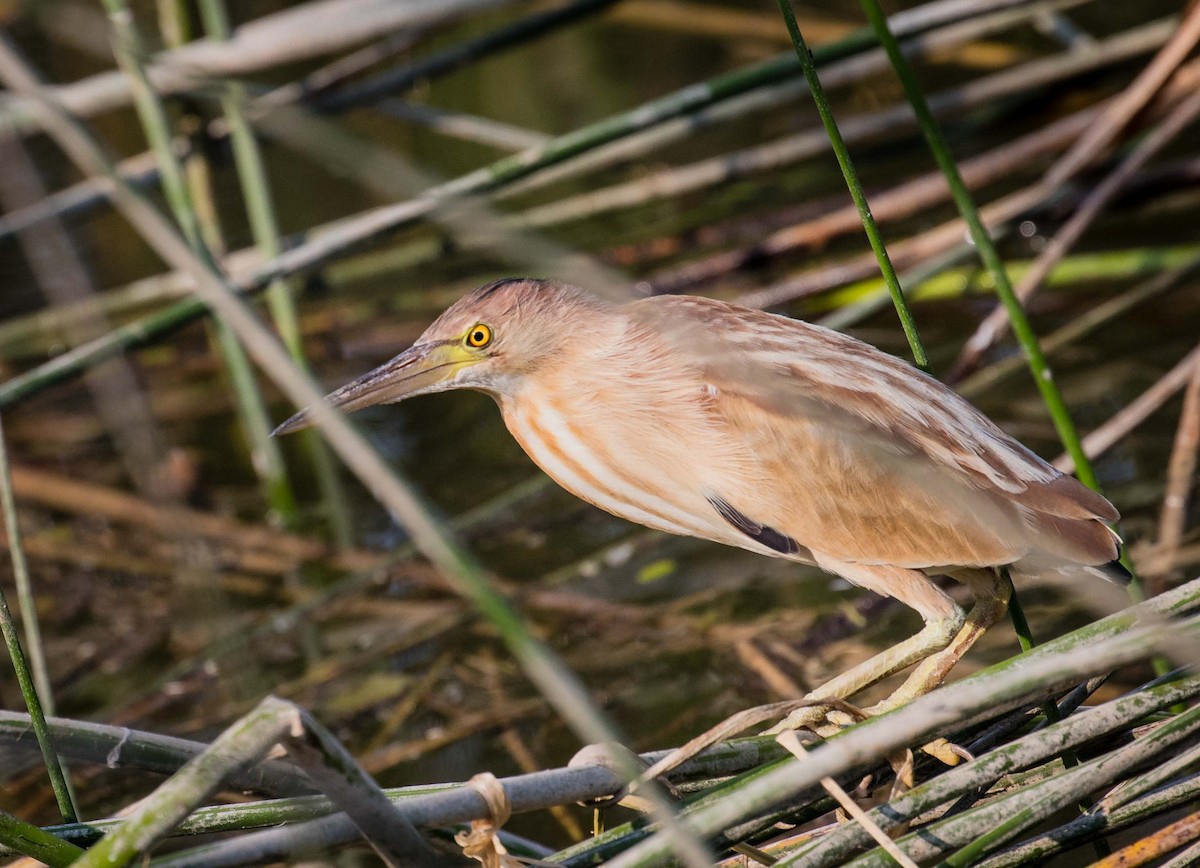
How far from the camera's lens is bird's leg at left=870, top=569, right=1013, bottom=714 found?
2.00 metres

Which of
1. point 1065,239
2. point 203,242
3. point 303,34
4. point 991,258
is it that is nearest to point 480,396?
point 303,34

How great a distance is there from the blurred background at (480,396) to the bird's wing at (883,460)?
0.54 meters

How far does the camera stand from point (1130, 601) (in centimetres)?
219

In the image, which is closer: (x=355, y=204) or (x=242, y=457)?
(x=242, y=457)

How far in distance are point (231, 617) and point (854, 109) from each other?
392 centimetres

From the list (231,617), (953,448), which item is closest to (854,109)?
(231,617)

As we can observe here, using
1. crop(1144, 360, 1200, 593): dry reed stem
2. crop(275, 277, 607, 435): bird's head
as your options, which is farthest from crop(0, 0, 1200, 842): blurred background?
crop(275, 277, 607, 435): bird's head

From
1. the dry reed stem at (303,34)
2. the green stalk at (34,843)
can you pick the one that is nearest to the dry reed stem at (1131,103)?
the dry reed stem at (303,34)

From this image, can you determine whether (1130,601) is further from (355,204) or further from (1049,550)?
(355,204)

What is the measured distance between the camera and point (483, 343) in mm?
2186

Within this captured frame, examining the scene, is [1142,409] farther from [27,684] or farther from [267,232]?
[267,232]

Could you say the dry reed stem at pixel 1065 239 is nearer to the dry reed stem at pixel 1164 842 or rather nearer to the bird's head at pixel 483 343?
the bird's head at pixel 483 343

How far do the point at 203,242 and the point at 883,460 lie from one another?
1.77m

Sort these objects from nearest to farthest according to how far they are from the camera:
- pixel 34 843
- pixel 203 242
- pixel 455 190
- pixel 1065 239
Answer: pixel 34 843
pixel 455 190
pixel 203 242
pixel 1065 239
